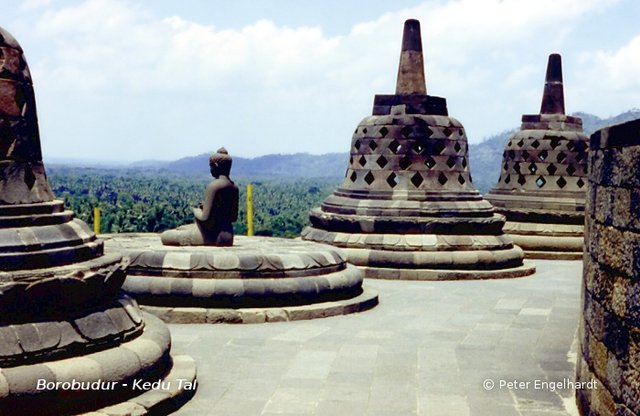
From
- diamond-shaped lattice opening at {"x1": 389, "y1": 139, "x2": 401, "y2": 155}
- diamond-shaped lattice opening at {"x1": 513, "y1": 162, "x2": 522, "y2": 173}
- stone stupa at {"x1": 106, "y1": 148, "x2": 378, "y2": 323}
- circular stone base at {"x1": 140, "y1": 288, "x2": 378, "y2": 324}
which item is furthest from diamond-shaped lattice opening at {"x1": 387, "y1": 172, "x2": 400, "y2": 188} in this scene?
circular stone base at {"x1": 140, "y1": 288, "x2": 378, "y2": 324}

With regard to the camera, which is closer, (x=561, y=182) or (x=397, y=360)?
(x=397, y=360)

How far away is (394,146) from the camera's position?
13.3m

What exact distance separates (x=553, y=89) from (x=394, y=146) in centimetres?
431

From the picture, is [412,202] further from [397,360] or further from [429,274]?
[397,360]

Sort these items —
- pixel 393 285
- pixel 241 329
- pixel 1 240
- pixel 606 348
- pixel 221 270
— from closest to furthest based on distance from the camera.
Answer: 1. pixel 606 348
2. pixel 1 240
3. pixel 241 329
4. pixel 221 270
5. pixel 393 285

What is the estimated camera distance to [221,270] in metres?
8.84

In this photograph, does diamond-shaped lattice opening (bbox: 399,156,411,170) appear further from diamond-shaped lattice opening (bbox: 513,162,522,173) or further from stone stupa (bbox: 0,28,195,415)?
stone stupa (bbox: 0,28,195,415)

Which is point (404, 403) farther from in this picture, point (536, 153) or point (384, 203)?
point (536, 153)

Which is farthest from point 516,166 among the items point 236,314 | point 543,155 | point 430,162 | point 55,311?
point 55,311

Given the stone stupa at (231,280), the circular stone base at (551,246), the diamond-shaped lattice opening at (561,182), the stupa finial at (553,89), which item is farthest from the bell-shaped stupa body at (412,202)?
the stupa finial at (553,89)

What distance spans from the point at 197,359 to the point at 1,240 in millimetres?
2090

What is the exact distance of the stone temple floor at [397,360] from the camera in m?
5.79

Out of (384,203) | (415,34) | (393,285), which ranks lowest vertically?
(393,285)

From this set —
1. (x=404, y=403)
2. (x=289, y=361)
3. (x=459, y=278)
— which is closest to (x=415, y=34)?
(x=459, y=278)
